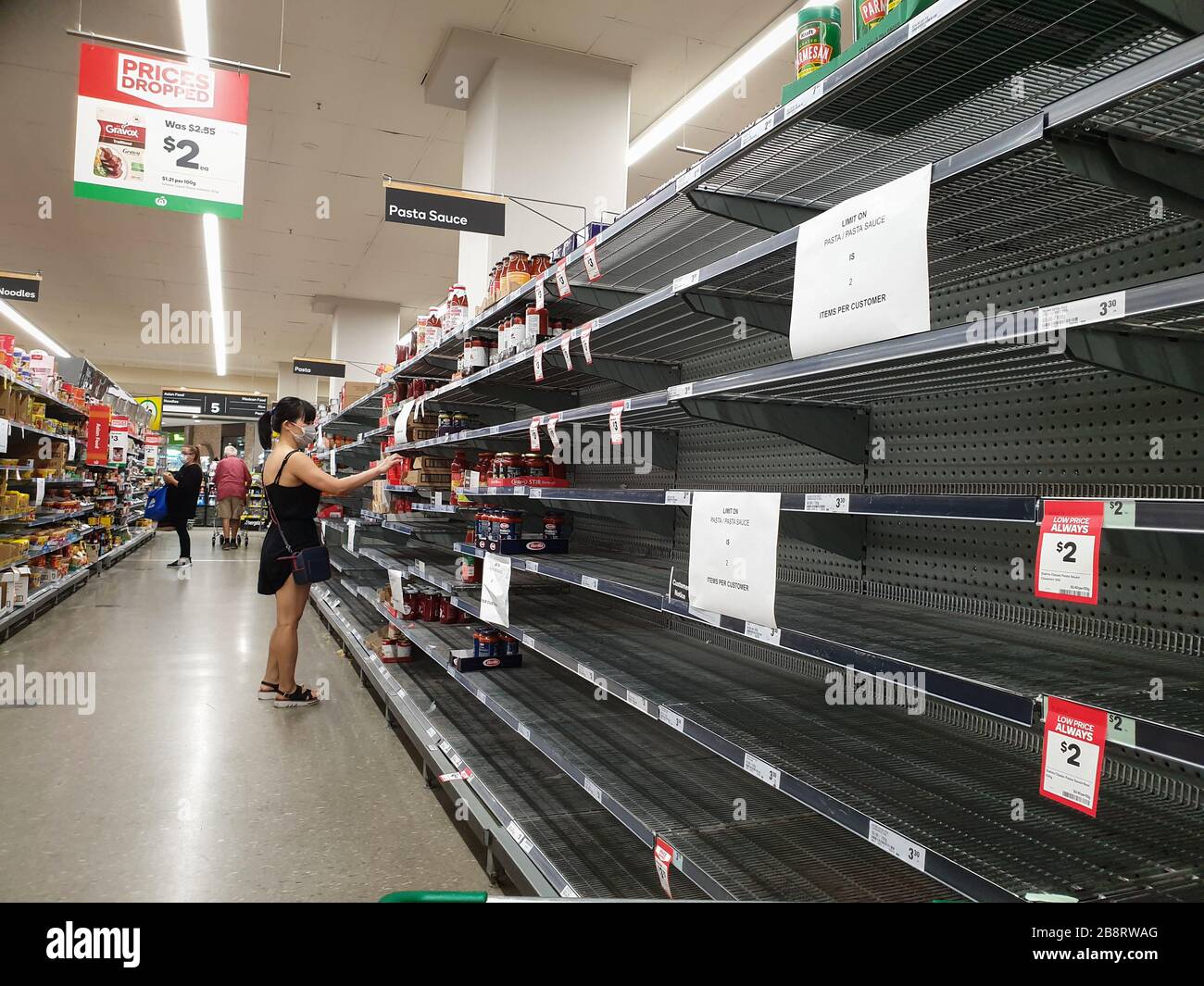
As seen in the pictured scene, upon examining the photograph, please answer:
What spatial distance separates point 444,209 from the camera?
5.04 m

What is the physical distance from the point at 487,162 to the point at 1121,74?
526 centimetres

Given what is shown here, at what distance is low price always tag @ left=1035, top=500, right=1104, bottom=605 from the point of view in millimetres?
985

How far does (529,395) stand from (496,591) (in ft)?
4.59

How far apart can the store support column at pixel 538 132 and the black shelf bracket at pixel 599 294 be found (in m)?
2.41

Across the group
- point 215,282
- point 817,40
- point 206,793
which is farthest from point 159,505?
point 817,40

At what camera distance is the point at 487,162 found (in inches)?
224

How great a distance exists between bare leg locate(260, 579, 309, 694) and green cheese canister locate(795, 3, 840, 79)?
3.83m

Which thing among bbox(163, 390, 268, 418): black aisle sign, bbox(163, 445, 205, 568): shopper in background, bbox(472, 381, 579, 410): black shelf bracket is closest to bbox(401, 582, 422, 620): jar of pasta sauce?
bbox(472, 381, 579, 410): black shelf bracket

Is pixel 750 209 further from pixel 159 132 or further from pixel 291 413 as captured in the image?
pixel 159 132

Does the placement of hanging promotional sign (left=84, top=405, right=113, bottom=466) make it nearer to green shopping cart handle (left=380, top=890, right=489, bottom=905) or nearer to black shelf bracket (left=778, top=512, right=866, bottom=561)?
black shelf bracket (left=778, top=512, right=866, bottom=561)
